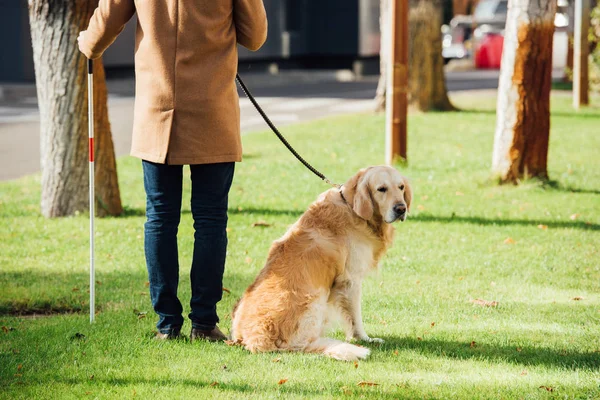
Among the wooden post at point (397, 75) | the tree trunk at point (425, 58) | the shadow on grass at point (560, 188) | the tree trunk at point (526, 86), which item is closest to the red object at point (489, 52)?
the tree trunk at point (425, 58)

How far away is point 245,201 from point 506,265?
11.2ft

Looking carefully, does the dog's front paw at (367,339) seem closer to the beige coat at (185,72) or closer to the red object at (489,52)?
the beige coat at (185,72)

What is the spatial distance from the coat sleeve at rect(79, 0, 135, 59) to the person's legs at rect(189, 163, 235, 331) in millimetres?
801

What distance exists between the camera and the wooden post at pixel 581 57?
1880 cm

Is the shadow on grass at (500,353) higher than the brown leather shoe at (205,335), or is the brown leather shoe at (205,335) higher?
the brown leather shoe at (205,335)

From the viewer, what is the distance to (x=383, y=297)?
6066 millimetres

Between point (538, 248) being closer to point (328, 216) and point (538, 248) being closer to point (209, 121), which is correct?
point (328, 216)

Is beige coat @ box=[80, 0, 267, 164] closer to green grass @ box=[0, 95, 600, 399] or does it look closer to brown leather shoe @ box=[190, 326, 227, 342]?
brown leather shoe @ box=[190, 326, 227, 342]

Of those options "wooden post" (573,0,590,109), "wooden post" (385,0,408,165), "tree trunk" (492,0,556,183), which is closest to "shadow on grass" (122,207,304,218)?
"tree trunk" (492,0,556,183)

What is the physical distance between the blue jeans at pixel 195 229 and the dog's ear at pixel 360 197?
0.67 metres

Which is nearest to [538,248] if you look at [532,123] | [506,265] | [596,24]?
[506,265]

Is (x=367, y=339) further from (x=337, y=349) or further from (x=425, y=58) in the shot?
(x=425, y=58)

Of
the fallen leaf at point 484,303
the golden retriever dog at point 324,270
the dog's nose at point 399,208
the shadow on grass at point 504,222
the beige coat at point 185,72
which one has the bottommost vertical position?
the shadow on grass at point 504,222

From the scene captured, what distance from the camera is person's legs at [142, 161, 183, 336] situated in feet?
15.1
